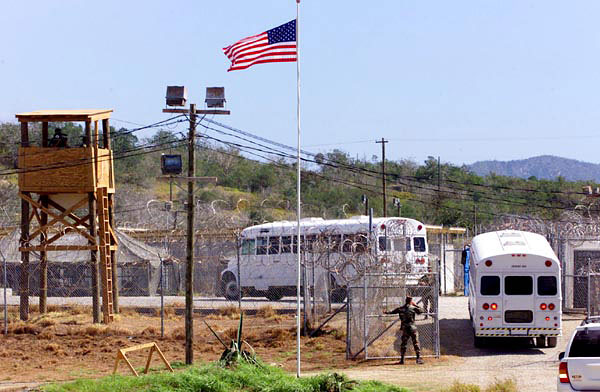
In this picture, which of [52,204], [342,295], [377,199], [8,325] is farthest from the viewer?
[377,199]

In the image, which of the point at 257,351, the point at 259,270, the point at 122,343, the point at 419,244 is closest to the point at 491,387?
the point at 257,351

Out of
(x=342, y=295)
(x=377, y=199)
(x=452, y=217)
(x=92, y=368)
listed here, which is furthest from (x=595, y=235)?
(x=377, y=199)

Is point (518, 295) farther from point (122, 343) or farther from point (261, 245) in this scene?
point (261, 245)

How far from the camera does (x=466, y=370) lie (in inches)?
799

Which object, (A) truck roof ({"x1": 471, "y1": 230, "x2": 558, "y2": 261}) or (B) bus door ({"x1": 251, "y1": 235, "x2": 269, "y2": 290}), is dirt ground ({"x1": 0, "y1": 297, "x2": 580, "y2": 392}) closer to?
(A) truck roof ({"x1": 471, "y1": 230, "x2": 558, "y2": 261})

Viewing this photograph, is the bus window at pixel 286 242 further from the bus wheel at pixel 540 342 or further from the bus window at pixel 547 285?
the bus window at pixel 547 285

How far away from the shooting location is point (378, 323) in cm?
2286

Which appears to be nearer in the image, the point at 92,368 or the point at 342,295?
the point at 92,368

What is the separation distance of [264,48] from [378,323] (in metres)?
7.27

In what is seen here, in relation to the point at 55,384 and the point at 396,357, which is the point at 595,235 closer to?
the point at 396,357

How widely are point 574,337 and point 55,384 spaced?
9514 millimetres

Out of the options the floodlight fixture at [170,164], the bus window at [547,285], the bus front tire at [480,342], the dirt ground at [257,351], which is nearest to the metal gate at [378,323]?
the dirt ground at [257,351]

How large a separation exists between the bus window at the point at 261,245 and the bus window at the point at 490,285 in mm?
14234

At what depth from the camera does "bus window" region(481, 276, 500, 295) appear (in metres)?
22.8
